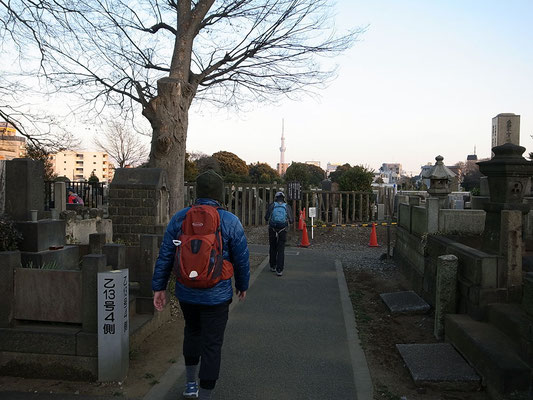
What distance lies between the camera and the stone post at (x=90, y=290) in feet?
13.7

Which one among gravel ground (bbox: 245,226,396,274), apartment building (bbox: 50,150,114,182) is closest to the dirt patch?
gravel ground (bbox: 245,226,396,274)

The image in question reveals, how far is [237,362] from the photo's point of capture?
487cm

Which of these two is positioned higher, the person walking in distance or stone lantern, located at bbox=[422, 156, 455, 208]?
stone lantern, located at bbox=[422, 156, 455, 208]

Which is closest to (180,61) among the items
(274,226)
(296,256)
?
(274,226)

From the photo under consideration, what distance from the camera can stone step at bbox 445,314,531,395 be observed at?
143 inches

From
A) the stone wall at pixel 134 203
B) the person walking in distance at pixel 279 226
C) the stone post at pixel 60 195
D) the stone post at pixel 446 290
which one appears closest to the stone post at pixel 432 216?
the stone post at pixel 446 290

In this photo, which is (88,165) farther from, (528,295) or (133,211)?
(528,295)

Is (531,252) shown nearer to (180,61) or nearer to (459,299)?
(459,299)

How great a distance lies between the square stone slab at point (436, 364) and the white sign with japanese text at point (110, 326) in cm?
273

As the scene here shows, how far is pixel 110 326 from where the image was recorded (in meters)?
4.09

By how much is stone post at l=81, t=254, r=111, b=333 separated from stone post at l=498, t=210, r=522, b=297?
4.13 m

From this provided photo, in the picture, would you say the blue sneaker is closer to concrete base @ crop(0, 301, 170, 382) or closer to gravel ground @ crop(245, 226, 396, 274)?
concrete base @ crop(0, 301, 170, 382)

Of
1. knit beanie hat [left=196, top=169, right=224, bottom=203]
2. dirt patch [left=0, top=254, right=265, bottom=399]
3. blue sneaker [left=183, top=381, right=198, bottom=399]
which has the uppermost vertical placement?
knit beanie hat [left=196, top=169, right=224, bottom=203]

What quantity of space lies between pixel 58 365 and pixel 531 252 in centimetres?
649
